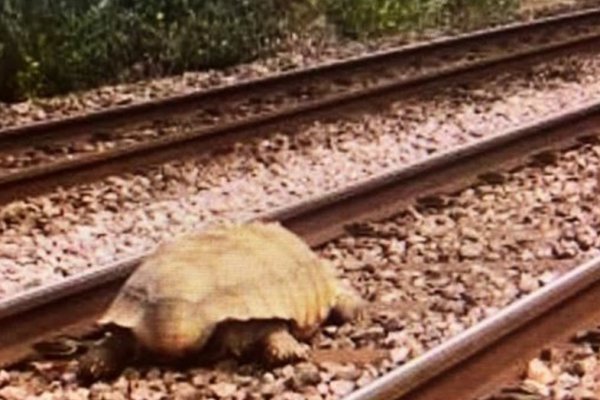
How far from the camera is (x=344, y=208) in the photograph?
9.13m

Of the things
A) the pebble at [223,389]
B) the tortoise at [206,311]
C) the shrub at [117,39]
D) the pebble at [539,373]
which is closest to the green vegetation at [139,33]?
the shrub at [117,39]

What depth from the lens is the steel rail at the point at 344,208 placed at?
7.04 m

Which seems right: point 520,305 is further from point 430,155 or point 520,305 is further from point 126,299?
point 430,155

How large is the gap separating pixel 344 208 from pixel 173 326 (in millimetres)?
2720

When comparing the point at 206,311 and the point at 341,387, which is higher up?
the point at 206,311

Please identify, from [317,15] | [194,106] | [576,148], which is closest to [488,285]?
[576,148]

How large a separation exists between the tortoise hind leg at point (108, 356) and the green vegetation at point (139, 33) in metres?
7.87

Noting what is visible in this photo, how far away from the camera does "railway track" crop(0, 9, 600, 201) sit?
10750 mm

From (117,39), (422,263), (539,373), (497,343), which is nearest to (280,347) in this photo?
(497,343)

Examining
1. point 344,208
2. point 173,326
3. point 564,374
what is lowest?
point 564,374

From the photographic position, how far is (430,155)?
10719 mm

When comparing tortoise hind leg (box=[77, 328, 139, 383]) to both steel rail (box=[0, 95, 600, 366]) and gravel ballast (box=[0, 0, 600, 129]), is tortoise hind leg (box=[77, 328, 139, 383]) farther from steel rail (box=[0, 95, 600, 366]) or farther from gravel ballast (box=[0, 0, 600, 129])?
gravel ballast (box=[0, 0, 600, 129])

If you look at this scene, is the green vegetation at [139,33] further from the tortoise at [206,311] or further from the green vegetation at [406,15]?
A: the tortoise at [206,311]

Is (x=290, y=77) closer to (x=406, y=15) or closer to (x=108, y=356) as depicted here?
(x=406, y=15)
